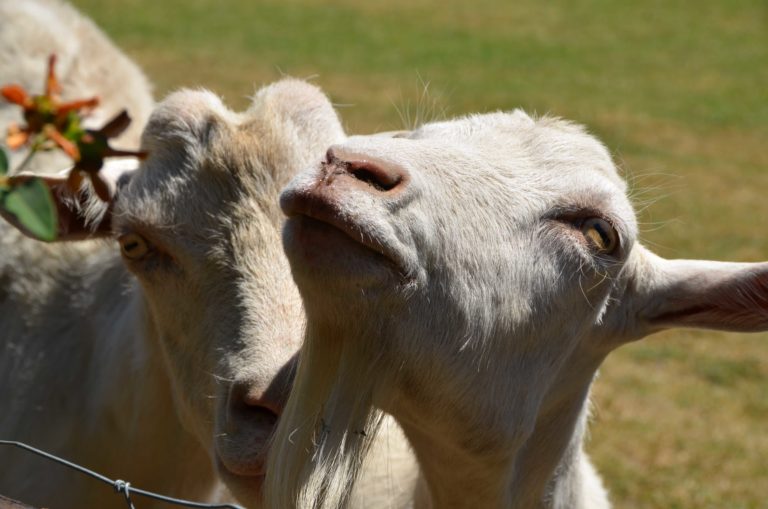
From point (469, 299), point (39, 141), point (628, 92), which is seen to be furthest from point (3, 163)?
point (628, 92)

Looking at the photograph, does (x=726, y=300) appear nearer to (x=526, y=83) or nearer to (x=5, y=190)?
(x=5, y=190)

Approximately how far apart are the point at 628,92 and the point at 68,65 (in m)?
14.0

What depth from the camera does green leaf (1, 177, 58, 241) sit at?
1.94 m

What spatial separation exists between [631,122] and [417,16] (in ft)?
27.5

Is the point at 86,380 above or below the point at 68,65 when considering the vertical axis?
below

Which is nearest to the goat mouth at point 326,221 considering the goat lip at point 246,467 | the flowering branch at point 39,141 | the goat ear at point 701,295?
the flowering branch at point 39,141

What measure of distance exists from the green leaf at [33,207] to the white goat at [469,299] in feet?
2.55

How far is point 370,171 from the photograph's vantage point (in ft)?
8.94

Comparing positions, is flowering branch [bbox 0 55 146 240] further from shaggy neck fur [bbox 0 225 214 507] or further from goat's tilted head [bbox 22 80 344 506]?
shaggy neck fur [bbox 0 225 214 507]

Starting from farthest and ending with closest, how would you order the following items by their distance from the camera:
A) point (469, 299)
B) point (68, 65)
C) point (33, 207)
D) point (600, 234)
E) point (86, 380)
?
point (68, 65) < point (86, 380) < point (600, 234) < point (469, 299) < point (33, 207)

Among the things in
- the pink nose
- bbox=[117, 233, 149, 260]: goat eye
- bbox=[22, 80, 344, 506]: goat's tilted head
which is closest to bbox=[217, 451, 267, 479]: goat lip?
bbox=[22, 80, 344, 506]: goat's tilted head

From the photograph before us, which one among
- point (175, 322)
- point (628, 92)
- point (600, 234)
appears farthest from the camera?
point (628, 92)

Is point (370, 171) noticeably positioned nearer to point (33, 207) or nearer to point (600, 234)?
point (600, 234)

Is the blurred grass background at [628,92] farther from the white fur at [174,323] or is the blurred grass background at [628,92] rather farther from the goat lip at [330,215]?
the goat lip at [330,215]
